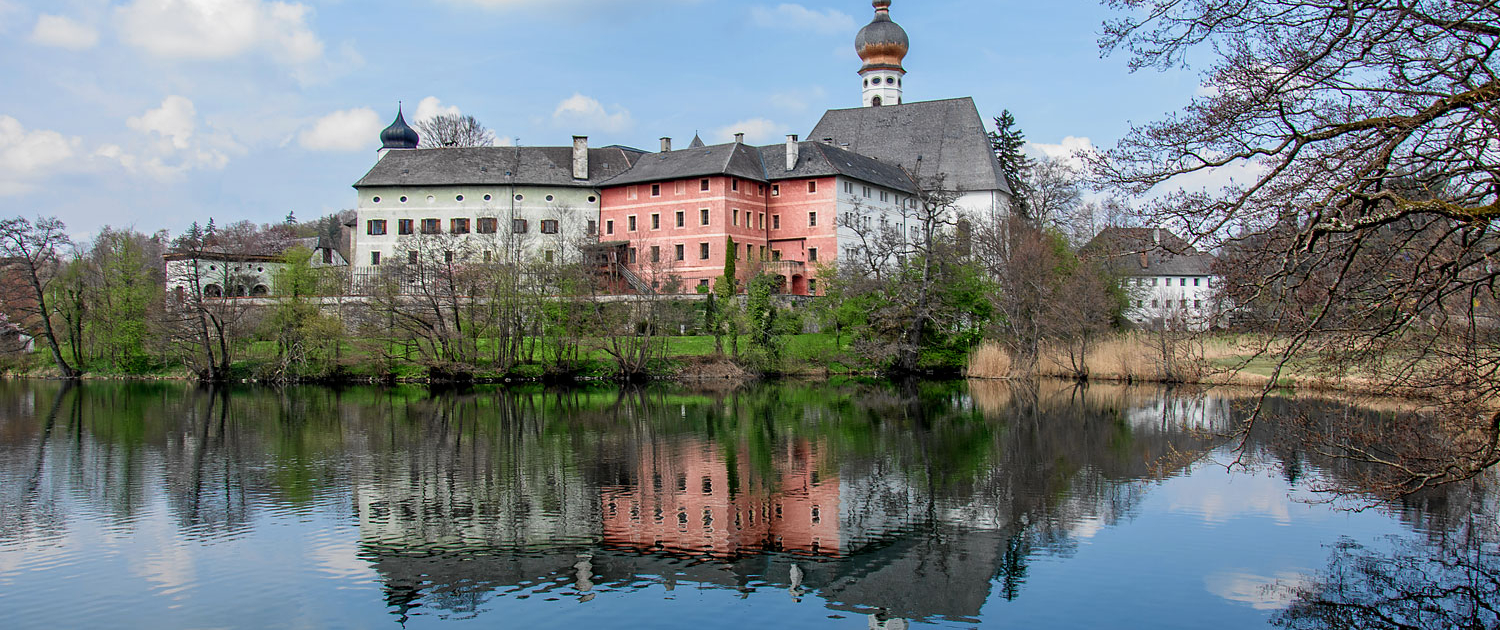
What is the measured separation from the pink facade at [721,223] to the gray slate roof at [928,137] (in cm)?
935

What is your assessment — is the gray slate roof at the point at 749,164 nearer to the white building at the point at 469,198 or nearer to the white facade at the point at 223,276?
the white building at the point at 469,198

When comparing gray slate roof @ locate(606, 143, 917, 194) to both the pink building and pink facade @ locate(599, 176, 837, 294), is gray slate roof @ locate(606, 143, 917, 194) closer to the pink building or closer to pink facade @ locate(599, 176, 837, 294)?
the pink building

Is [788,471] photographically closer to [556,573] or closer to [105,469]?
[556,573]

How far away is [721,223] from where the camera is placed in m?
53.3

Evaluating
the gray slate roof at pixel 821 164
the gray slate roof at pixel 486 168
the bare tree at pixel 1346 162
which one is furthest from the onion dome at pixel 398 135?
the bare tree at pixel 1346 162

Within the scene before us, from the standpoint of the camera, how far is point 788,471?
17516mm

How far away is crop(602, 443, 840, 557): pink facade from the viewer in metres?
12.4

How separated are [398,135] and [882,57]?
1225 inches

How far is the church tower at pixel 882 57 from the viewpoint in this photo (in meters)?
71.1

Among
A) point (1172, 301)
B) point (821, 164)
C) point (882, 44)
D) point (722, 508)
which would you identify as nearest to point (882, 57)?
point (882, 44)

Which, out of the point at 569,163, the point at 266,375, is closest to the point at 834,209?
the point at 569,163

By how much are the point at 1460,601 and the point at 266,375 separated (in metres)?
40.1

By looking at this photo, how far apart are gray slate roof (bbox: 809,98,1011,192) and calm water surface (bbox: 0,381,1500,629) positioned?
42438mm

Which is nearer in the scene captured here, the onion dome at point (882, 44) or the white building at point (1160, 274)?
the white building at point (1160, 274)
